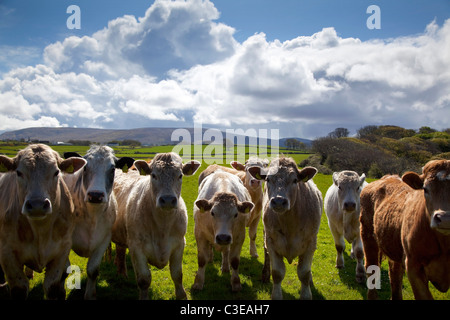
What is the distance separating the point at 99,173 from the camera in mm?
5645

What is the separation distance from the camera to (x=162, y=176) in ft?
18.4

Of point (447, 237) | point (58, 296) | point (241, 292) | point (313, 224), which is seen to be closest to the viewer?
point (447, 237)

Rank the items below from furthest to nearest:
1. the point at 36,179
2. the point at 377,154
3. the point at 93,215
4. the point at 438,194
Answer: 1. the point at 377,154
2. the point at 93,215
3. the point at 36,179
4. the point at 438,194

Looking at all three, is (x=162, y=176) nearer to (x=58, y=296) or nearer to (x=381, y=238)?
(x=58, y=296)

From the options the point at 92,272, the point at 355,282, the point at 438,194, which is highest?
the point at 438,194

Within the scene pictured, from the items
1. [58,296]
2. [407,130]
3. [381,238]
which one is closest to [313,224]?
[381,238]

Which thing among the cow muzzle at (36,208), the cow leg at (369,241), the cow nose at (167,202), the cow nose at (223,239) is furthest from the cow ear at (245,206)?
the cow muzzle at (36,208)

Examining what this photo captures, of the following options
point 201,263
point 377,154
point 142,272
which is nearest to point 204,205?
point 201,263

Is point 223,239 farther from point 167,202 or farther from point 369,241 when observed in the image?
point 369,241

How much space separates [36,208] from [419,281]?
5.60m

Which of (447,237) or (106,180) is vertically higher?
(106,180)

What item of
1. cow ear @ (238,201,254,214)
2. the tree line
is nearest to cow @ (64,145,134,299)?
cow ear @ (238,201,254,214)

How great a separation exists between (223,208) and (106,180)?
2.37 m

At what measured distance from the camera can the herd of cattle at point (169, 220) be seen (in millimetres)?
4473
